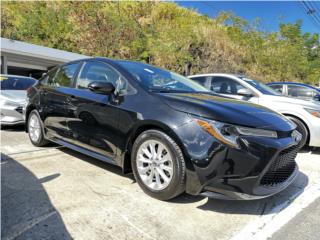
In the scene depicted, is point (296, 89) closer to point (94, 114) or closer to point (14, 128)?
point (94, 114)

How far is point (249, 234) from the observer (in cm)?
236

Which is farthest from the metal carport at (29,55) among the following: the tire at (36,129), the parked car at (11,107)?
the tire at (36,129)

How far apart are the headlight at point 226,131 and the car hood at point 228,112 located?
44 mm

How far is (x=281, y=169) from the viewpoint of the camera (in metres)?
2.81

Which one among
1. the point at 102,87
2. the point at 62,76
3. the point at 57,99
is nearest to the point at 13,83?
the point at 62,76

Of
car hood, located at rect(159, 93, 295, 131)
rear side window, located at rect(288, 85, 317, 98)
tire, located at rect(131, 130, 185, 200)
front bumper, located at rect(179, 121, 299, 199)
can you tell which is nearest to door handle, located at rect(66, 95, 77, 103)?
tire, located at rect(131, 130, 185, 200)

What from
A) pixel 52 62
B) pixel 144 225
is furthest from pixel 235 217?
pixel 52 62

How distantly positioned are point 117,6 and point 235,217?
1873cm

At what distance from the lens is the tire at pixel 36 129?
4.61 m

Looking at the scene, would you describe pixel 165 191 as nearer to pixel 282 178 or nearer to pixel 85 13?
pixel 282 178

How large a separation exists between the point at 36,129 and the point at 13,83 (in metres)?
3.11

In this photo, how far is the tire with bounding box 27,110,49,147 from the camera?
181 inches

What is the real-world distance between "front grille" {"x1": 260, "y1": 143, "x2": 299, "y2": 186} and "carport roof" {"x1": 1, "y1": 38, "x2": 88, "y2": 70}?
12.7 metres

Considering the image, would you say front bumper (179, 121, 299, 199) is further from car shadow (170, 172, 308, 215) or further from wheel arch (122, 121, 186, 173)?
car shadow (170, 172, 308, 215)
